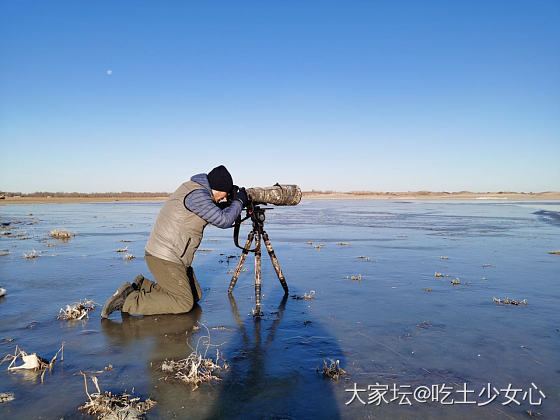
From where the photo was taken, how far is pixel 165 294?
568cm

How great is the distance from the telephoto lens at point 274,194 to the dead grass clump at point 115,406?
139 inches

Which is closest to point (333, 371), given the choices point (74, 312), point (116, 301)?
point (116, 301)

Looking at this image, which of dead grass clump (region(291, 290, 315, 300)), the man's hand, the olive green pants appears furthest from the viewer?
dead grass clump (region(291, 290, 315, 300))

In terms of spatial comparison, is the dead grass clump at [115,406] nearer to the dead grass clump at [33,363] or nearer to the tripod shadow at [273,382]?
the tripod shadow at [273,382]

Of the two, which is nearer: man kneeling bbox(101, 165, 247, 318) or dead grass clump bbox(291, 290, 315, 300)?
man kneeling bbox(101, 165, 247, 318)

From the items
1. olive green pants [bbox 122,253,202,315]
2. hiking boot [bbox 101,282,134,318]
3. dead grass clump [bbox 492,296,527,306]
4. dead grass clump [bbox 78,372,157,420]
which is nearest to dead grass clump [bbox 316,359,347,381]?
dead grass clump [bbox 78,372,157,420]

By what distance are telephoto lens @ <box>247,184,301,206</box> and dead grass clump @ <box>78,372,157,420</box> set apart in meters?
3.52

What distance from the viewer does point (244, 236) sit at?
16656 millimetres

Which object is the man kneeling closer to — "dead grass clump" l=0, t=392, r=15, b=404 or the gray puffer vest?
the gray puffer vest

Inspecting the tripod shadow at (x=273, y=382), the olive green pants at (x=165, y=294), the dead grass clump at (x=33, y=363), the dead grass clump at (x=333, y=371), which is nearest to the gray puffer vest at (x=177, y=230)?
the olive green pants at (x=165, y=294)

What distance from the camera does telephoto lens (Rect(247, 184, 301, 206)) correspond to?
6098 mm

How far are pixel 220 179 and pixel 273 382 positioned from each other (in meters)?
2.96

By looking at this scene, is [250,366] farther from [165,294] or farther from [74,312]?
[74,312]

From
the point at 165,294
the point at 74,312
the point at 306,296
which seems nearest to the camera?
the point at 74,312
